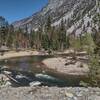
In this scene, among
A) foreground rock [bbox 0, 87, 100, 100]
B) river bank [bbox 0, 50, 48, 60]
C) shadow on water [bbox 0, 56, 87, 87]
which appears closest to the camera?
foreground rock [bbox 0, 87, 100, 100]

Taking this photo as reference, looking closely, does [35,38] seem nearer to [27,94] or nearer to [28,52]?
[28,52]

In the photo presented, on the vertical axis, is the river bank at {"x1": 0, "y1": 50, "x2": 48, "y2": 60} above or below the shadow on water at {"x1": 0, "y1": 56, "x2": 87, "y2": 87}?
above

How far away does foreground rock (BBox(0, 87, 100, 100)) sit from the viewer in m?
14.7

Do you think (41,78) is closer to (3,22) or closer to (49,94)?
(49,94)

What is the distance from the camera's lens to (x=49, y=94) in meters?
15.4

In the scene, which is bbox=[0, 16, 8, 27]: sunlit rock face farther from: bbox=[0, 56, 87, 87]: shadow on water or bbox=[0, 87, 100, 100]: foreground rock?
bbox=[0, 87, 100, 100]: foreground rock

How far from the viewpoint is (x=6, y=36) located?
162 meters

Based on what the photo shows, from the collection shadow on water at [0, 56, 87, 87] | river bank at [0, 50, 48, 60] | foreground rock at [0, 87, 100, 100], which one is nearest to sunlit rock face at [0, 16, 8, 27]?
river bank at [0, 50, 48, 60]

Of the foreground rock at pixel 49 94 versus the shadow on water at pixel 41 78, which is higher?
the foreground rock at pixel 49 94

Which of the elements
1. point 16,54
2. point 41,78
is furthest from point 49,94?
point 16,54

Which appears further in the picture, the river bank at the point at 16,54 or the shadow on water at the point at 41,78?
the river bank at the point at 16,54

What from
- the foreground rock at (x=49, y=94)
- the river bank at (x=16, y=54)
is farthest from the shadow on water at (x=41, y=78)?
the river bank at (x=16, y=54)

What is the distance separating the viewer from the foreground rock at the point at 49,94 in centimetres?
1468

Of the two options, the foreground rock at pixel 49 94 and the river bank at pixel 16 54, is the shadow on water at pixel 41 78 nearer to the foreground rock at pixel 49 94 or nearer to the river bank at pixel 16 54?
the foreground rock at pixel 49 94
